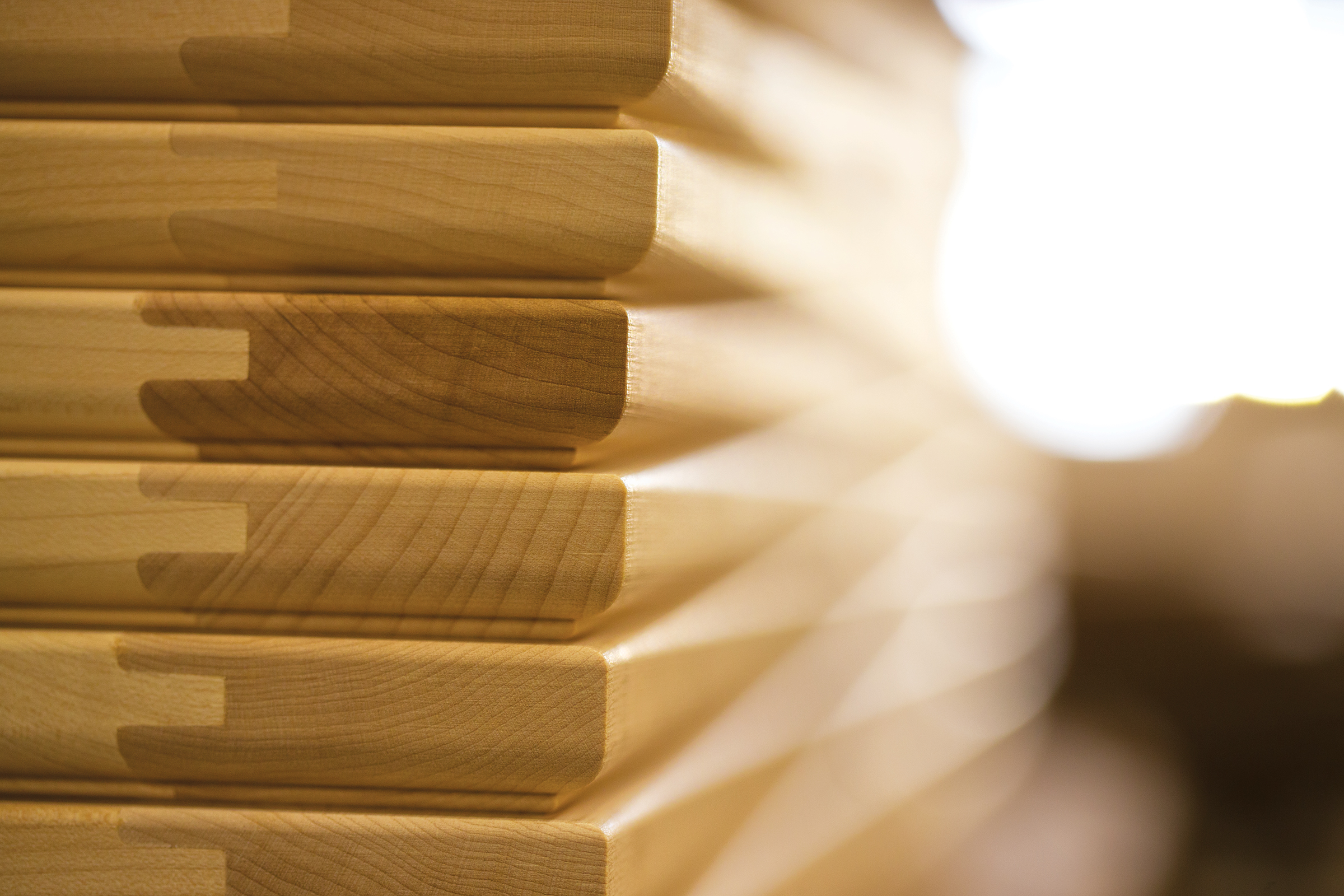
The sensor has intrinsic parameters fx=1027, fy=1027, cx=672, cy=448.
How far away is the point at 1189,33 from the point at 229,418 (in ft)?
5.08

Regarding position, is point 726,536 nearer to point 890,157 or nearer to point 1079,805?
point 890,157

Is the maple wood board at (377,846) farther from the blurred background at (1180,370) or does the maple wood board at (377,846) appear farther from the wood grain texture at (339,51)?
the blurred background at (1180,370)

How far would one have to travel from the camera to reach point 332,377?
66 cm

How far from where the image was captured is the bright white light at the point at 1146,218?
1531 mm

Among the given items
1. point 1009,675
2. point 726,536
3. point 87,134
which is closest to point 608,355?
point 726,536

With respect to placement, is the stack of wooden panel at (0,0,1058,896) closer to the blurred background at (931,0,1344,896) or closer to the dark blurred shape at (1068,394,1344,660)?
the blurred background at (931,0,1344,896)

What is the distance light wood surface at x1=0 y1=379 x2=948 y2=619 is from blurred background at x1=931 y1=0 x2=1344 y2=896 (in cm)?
101

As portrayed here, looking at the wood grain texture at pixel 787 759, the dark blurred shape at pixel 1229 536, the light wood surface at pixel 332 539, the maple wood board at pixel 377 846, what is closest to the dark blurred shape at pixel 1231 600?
the dark blurred shape at pixel 1229 536

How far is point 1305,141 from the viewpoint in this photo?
5.08ft

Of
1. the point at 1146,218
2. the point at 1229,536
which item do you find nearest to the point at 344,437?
the point at 1146,218

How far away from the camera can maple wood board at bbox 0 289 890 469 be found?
2.13ft

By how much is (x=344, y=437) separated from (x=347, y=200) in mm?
154

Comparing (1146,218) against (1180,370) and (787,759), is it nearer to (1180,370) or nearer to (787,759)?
(1180,370)

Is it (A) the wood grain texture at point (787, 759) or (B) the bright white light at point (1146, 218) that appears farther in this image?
(B) the bright white light at point (1146, 218)
